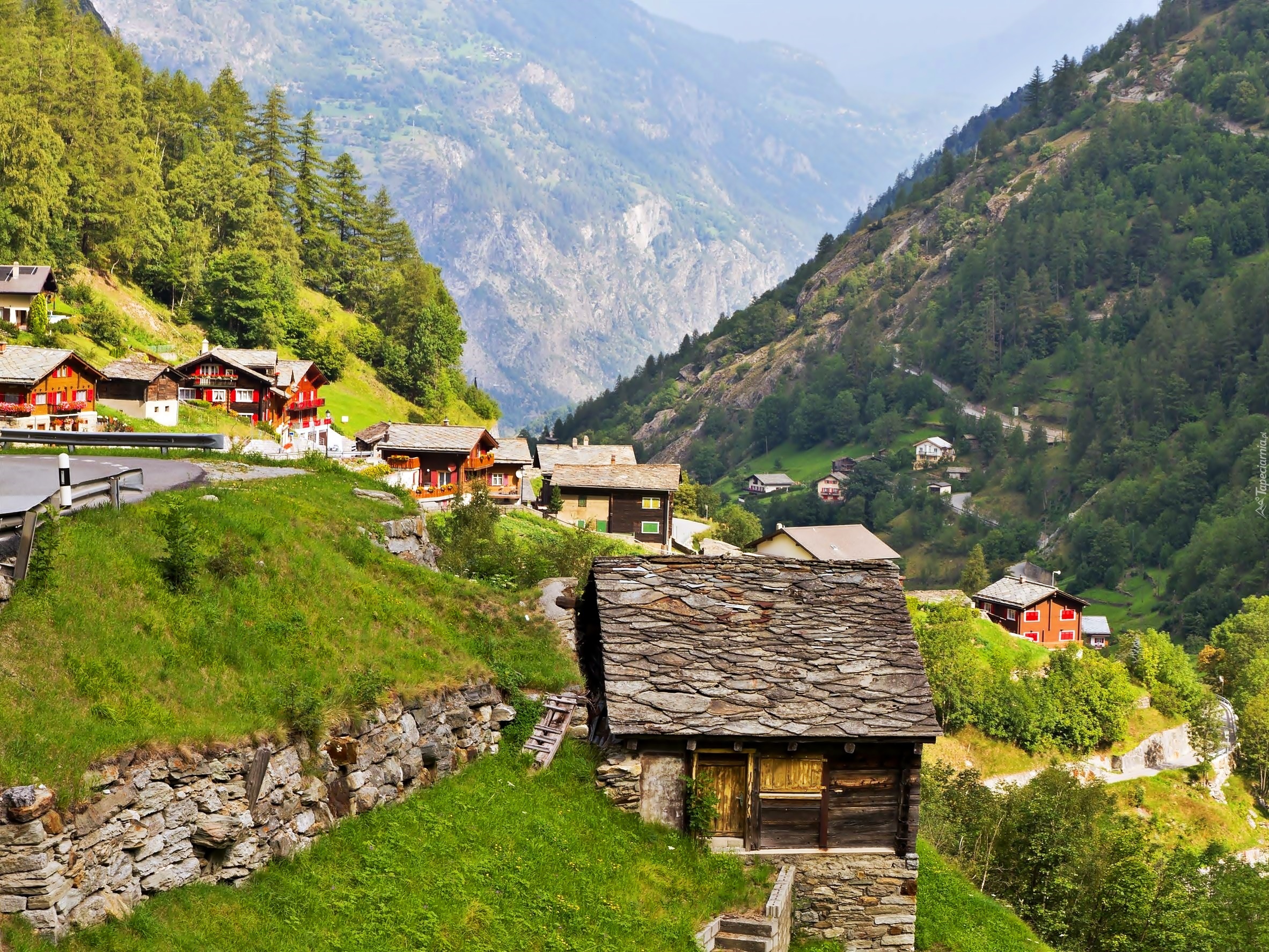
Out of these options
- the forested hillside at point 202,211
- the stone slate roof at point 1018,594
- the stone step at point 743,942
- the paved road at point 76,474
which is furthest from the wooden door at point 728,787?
the stone slate roof at point 1018,594

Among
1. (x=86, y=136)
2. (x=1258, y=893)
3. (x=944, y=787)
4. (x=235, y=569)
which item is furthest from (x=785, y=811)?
(x=86, y=136)

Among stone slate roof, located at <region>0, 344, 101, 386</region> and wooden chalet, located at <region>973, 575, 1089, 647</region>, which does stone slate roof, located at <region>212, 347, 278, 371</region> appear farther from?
wooden chalet, located at <region>973, 575, 1089, 647</region>

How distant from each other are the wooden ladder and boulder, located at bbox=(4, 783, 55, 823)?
10.6 meters

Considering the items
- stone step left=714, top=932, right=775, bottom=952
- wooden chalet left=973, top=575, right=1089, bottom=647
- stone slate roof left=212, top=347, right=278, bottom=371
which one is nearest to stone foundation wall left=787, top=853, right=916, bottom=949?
stone step left=714, top=932, right=775, bottom=952

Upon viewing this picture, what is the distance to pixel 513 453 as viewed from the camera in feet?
316

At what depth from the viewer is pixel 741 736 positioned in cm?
2158

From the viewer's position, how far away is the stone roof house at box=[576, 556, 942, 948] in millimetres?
21875

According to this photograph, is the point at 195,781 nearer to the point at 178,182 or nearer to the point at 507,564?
the point at 507,564

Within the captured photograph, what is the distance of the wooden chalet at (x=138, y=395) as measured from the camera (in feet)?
245

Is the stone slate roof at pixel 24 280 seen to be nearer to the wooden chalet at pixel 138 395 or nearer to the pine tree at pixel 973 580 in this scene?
the wooden chalet at pixel 138 395

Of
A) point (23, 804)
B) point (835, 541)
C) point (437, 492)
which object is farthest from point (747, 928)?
point (835, 541)

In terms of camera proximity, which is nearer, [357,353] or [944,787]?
[944,787]

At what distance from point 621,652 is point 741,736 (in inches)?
115

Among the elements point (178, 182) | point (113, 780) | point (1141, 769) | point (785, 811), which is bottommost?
point (1141, 769)
